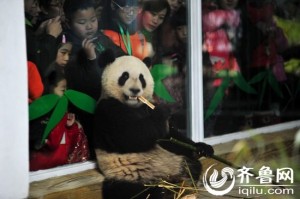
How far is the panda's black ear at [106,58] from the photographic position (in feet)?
7.79

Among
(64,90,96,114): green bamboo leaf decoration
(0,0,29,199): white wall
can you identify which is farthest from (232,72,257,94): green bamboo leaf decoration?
(0,0,29,199): white wall

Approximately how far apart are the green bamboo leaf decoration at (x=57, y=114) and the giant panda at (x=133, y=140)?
0.19 metres

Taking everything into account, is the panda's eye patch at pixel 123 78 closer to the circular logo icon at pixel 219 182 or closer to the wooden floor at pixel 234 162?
the wooden floor at pixel 234 162

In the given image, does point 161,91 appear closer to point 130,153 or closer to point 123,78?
point 123,78

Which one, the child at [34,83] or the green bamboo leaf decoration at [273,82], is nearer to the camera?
the child at [34,83]

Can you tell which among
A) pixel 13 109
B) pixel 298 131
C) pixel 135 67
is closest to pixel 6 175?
pixel 13 109

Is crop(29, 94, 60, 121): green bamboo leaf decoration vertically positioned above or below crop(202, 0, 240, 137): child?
below

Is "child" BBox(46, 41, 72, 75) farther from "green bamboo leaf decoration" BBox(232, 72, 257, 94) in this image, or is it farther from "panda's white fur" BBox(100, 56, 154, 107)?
"green bamboo leaf decoration" BBox(232, 72, 257, 94)

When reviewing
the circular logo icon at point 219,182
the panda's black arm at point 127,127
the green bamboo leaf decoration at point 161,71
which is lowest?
the circular logo icon at point 219,182

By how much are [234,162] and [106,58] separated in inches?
35.2

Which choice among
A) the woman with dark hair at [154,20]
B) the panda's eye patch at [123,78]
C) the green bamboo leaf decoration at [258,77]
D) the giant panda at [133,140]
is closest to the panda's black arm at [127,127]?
the giant panda at [133,140]

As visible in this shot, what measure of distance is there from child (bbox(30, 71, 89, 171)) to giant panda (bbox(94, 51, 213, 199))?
0.11m

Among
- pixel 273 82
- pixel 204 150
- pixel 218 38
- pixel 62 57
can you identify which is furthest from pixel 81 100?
pixel 273 82

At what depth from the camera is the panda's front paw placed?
7.93 feet
